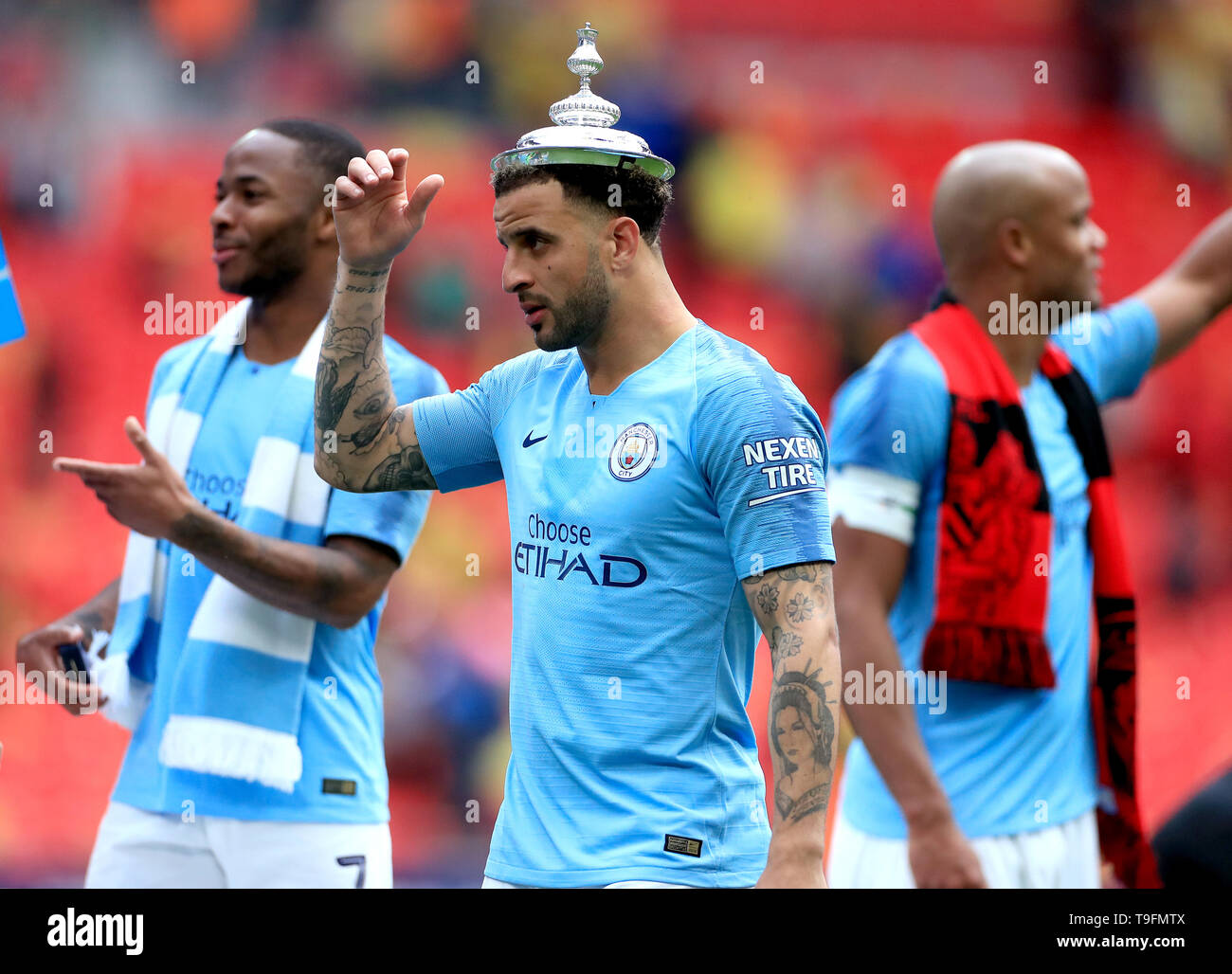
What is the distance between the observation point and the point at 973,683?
3.63 meters

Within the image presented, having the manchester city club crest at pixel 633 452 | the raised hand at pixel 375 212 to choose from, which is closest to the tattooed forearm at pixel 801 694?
the manchester city club crest at pixel 633 452

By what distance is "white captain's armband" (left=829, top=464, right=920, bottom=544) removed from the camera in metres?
3.59

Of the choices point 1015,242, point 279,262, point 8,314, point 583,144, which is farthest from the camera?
point 1015,242

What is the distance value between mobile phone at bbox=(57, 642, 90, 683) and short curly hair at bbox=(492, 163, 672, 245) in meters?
1.54

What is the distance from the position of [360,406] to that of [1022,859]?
6.35 feet

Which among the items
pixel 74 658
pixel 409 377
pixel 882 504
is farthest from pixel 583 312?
pixel 74 658

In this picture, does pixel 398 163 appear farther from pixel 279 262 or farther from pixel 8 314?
pixel 8 314

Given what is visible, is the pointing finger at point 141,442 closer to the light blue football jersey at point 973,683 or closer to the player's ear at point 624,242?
the player's ear at point 624,242

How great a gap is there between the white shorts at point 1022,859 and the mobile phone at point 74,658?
1.86m

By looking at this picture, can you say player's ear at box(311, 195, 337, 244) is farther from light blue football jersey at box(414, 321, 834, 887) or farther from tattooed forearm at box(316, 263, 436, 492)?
light blue football jersey at box(414, 321, 834, 887)

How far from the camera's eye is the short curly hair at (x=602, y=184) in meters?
2.51

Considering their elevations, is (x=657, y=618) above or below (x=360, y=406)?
below
